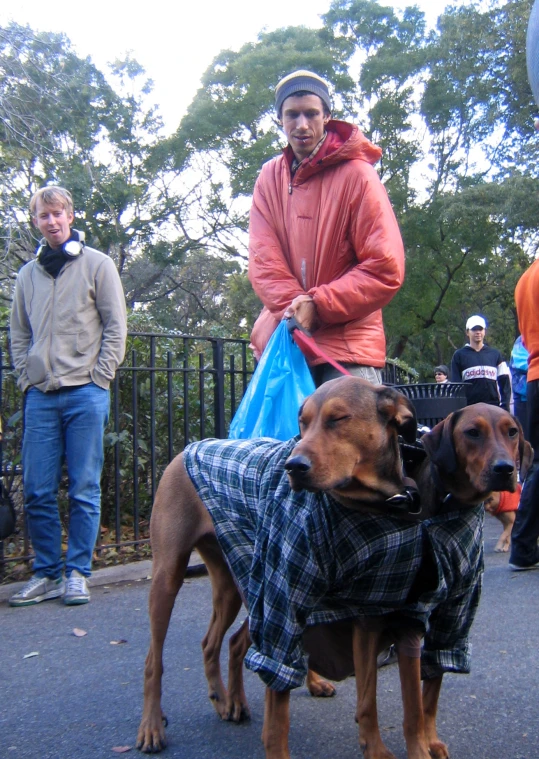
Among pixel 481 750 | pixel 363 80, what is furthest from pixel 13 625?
pixel 363 80

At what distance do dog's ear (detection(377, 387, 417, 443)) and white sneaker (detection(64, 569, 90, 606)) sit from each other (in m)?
3.18

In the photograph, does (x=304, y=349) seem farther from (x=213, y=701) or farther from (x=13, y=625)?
(x=13, y=625)

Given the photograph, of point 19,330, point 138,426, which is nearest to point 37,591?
point 19,330

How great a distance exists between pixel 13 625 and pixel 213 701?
71.0 inches

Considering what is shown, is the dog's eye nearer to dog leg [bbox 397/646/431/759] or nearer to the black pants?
dog leg [bbox 397/646/431/759]

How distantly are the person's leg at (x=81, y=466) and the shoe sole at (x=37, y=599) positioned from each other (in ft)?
0.55

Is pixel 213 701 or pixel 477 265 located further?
pixel 477 265

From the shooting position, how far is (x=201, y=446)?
3193mm

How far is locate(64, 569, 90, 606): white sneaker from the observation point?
4895 mm

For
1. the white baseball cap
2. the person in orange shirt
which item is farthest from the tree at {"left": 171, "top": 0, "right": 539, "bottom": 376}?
the person in orange shirt

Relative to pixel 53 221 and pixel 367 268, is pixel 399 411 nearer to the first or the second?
pixel 367 268

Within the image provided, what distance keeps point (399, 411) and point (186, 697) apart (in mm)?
1849

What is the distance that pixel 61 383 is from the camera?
4.95 meters

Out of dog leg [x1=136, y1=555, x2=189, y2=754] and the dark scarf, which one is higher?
the dark scarf
